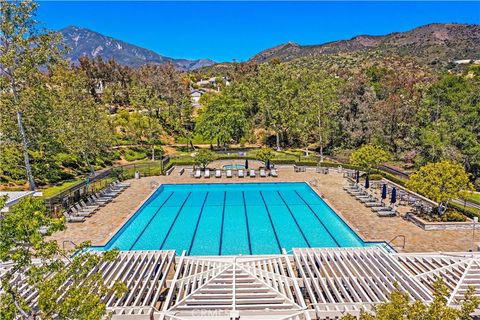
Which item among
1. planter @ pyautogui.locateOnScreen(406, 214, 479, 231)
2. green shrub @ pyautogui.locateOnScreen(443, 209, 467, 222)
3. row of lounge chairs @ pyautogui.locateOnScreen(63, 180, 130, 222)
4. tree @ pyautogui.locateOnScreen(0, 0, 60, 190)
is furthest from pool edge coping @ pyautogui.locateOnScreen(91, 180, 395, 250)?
tree @ pyautogui.locateOnScreen(0, 0, 60, 190)

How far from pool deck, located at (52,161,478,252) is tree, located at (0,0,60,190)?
7261mm

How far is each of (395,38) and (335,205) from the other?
14013 cm

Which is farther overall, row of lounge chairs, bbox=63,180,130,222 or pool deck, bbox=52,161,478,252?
row of lounge chairs, bbox=63,180,130,222

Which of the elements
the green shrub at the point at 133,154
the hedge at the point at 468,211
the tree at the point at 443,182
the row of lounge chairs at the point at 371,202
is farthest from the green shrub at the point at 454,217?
the green shrub at the point at 133,154

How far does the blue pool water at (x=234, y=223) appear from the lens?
50.7 ft

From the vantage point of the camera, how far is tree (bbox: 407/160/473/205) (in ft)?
53.2

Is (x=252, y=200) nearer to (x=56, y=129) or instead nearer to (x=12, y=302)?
(x=56, y=129)

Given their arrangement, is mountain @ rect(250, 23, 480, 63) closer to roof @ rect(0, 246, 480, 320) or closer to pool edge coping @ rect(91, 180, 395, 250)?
pool edge coping @ rect(91, 180, 395, 250)

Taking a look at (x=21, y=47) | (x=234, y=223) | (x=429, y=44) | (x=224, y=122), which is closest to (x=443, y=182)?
(x=234, y=223)

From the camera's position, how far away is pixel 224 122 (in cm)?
4253

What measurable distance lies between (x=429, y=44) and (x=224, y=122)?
102 m

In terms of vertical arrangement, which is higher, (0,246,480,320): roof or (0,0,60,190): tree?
(0,0,60,190): tree

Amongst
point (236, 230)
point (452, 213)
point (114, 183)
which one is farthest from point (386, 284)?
point (114, 183)

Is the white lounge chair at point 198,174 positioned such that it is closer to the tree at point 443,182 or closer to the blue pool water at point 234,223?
the blue pool water at point 234,223
